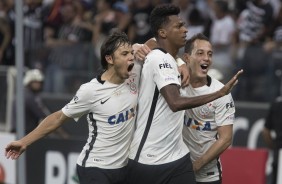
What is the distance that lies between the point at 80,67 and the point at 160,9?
316 inches

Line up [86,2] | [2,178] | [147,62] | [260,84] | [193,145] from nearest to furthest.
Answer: [147,62]
[193,145]
[2,178]
[260,84]
[86,2]

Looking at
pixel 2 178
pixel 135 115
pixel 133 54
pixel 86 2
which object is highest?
pixel 86 2

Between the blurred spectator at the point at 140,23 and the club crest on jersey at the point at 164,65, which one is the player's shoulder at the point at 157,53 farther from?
the blurred spectator at the point at 140,23

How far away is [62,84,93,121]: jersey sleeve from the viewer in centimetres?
809

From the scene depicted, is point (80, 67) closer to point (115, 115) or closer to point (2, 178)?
point (2, 178)

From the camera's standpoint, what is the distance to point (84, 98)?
8094 mm

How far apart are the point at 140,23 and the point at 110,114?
26.2 feet

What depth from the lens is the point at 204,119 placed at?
27.9 ft

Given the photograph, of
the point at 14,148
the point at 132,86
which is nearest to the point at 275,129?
the point at 132,86

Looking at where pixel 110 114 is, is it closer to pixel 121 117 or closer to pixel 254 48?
pixel 121 117

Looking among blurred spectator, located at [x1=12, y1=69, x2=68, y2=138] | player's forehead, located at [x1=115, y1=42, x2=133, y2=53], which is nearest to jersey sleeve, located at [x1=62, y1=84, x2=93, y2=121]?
player's forehead, located at [x1=115, y1=42, x2=133, y2=53]

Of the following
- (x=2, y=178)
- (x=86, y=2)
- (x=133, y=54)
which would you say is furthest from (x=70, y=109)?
(x=86, y=2)

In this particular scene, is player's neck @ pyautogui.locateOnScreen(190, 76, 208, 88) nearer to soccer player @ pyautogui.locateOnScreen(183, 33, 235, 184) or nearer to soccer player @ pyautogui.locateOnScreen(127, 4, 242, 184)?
soccer player @ pyautogui.locateOnScreen(183, 33, 235, 184)

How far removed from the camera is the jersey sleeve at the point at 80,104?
26.6 feet
